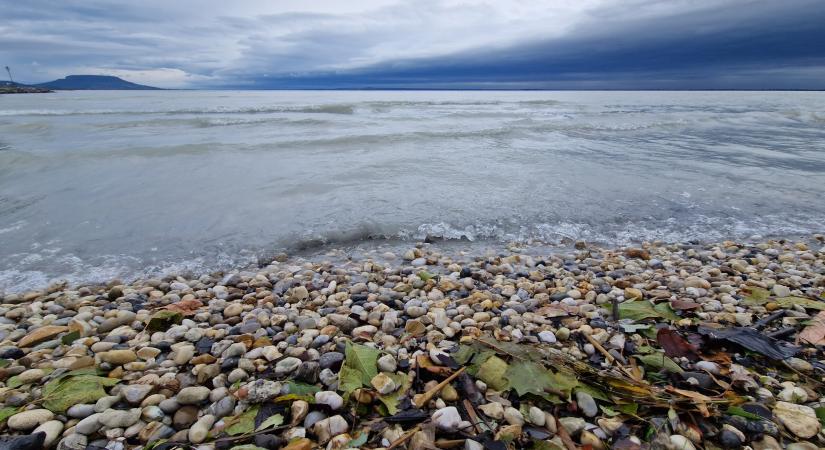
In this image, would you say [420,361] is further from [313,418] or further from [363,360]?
[313,418]

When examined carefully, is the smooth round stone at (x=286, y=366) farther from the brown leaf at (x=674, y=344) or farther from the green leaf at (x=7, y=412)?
the brown leaf at (x=674, y=344)

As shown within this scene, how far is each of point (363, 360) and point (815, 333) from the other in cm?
302

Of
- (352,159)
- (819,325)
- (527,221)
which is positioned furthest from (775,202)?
(352,159)

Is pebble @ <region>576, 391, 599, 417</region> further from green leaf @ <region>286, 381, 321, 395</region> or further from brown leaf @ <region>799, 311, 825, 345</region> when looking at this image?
brown leaf @ <region>799, 311, 825, 345</region>

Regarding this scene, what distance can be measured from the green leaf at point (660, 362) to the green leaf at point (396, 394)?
4.80 feet

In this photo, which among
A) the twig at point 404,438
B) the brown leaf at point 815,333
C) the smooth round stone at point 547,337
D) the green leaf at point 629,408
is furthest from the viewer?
the smooth round stone at point 547,337

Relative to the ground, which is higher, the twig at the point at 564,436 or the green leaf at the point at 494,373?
the green leaf at the point at 494,373

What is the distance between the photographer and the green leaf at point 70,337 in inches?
109

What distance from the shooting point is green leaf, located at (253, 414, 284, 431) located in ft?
6.33

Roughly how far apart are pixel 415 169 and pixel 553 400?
7.56 meters

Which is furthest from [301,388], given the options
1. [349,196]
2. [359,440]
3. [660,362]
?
[349,196]

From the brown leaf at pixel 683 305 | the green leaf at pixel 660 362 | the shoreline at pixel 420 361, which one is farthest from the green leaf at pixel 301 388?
the brown leaf at pixel 683 305

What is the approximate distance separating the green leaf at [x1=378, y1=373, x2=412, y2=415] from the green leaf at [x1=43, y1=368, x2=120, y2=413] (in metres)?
1.57

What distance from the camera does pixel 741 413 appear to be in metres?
1.93
